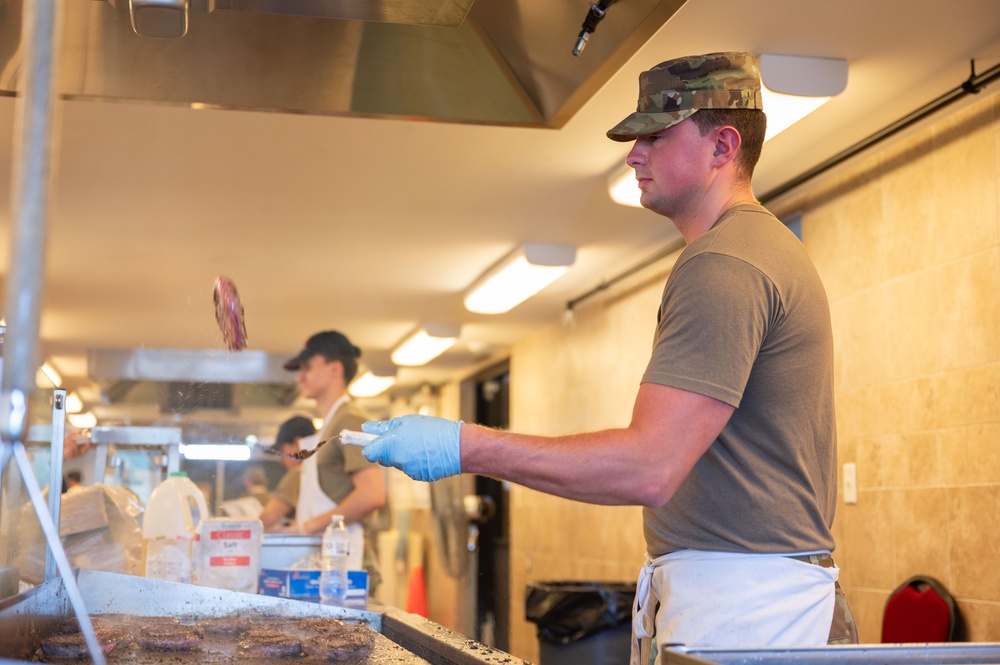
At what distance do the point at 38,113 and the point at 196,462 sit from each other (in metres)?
6.64

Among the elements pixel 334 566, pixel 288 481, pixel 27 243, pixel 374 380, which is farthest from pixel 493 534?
pixel 27 243

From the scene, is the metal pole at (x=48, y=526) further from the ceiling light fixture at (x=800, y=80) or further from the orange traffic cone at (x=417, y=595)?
the orange traffic cone at (x=417, y=595)

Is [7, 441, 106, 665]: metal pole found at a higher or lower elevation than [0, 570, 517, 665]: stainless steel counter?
higher

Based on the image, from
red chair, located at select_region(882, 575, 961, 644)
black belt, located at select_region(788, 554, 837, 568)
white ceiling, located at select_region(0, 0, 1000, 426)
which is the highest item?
white ceiling, located at select_region(0, 0, 1000, 426)

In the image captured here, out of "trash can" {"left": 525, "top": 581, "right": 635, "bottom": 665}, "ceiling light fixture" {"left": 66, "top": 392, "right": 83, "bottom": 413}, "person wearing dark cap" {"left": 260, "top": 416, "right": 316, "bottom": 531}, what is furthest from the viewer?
"person wearing dark cap" {"left": 260, "top": 416, "right": 316, "bottom": 531}

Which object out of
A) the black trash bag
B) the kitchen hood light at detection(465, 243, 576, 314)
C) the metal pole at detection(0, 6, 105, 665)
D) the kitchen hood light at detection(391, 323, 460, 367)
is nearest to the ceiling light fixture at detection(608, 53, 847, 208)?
the black trash bag

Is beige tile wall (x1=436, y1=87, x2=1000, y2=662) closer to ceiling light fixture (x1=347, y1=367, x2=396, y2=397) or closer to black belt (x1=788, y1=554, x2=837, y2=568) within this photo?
black belt (x1=788, y1=554, x2=837, y2=568)

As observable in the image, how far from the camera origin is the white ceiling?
2965mm

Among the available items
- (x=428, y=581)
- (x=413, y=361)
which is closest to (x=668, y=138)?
(x=413, y=361)

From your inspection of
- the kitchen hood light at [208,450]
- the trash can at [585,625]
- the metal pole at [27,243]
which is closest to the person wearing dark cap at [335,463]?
the kitchen hood light at [208,450]

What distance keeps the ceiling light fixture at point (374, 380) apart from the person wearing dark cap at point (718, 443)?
7.74 metres

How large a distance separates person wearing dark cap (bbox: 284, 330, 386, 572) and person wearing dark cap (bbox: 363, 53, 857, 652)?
6.44 feet

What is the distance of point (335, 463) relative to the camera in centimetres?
372

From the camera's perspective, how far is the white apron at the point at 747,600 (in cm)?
149
